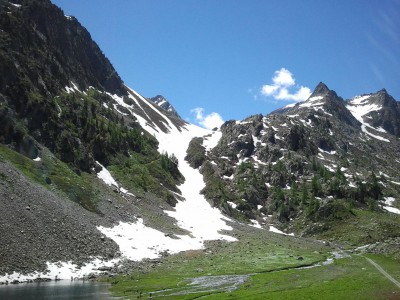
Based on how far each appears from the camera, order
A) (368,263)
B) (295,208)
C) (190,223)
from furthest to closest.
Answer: (295,208), (190,223), (368,263)

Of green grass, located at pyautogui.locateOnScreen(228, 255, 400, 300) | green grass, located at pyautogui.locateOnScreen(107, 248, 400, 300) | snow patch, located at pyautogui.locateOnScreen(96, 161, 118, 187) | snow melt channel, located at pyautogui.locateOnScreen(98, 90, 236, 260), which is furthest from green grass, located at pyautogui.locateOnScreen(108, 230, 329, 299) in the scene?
snow patch, located at pyautogui.locateOnScreen(96, 161, 118, 187)

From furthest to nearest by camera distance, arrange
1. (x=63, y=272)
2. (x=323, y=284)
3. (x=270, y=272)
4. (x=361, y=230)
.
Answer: (x=361, y=230)
(x=270, y=272)
(x=63, y=272)
(x=323, y=284)

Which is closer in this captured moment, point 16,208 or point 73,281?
point 73,281

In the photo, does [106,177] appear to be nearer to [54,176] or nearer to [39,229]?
[54,176]

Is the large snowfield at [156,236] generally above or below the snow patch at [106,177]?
below

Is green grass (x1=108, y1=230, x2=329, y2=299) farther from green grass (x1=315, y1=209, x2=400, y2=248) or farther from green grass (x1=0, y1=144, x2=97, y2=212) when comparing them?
green grass (x1=0, y1=144, x2=97, y2=212)

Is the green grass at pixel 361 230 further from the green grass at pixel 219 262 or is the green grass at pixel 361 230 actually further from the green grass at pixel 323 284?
the green grass at pixel 323 284

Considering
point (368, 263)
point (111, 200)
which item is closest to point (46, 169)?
point (111, 200)

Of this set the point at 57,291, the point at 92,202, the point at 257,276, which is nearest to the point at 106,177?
the point at 92,202

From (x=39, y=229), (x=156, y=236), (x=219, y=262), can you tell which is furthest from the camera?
(x=156, y=236)

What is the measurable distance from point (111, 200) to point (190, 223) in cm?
3318

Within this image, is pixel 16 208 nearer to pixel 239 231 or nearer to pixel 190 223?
pixel 190 223

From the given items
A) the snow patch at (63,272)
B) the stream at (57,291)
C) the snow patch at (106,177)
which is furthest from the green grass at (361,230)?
the stream at (57,291)

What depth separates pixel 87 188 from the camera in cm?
11762
